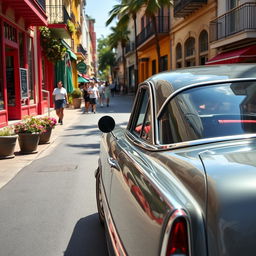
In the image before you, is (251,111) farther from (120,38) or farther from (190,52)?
(120,38)

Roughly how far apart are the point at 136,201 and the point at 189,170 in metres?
0.37

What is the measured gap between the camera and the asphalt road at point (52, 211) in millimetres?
3718

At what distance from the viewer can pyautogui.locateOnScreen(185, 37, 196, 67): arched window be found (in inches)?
1034

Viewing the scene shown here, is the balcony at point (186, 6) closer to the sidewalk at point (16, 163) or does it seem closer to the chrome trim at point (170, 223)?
the sidewalk at point (16, 163)

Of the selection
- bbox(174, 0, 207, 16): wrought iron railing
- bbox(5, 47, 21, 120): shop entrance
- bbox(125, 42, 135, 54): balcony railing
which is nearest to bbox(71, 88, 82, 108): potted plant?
bbox(174, 0, 207, 16): wrought iron railing

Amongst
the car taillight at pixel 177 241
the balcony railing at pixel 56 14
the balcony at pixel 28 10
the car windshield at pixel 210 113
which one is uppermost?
the balcony railing at pixel 56 14

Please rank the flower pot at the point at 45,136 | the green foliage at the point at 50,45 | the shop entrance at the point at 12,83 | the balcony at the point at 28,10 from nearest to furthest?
the flower pot at the point at 45,136 → the balcony at the point at 28,10 → the shop entrance at the point at 12,83 → the green foliage at the point at 50,45

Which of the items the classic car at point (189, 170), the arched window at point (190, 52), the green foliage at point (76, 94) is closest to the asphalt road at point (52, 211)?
the classic car at point (189, 170)

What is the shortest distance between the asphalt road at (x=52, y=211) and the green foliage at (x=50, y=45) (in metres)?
12.6

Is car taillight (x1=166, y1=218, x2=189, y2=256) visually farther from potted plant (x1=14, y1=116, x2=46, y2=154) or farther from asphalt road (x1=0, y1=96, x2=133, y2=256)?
potted plant (x1=14, y1=116, x2=46, y2=154)

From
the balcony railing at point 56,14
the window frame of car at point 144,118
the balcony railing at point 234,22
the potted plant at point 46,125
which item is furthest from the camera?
the balcony railing at point 56,14

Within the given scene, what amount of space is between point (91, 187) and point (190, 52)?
22.6 metres

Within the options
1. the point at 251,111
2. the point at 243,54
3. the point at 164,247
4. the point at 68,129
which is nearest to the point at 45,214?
the point at 251,111

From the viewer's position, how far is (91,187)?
19.0 ft
